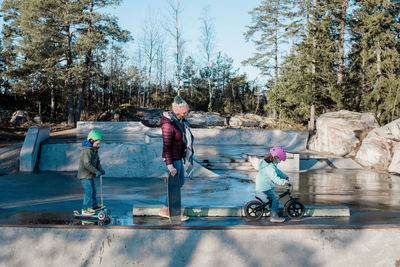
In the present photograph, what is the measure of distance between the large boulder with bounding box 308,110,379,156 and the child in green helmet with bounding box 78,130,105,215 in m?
14.8

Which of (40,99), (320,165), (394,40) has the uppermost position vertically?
(394,40)

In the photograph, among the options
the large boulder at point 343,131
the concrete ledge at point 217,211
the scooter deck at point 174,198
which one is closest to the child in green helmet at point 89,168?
the concrete ledge at point 217,211

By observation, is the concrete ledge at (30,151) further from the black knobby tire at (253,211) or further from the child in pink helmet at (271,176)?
the child in pink helmet at (271,176)

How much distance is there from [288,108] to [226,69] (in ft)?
→ 64.1

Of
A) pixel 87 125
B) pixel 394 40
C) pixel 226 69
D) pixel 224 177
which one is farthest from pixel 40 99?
pixel 394 40

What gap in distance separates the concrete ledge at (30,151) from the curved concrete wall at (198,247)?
8.14m

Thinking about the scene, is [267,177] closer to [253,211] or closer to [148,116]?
[253,211]

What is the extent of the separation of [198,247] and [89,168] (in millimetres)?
2227

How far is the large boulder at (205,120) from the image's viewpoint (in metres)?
30.8

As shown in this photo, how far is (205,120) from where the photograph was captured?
31.4m

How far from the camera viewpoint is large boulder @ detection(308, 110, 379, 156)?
685 inches

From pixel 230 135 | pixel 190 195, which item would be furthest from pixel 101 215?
pixel 230 135

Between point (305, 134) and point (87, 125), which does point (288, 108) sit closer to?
point (305, 134)

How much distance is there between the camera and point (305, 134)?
2236 cm
